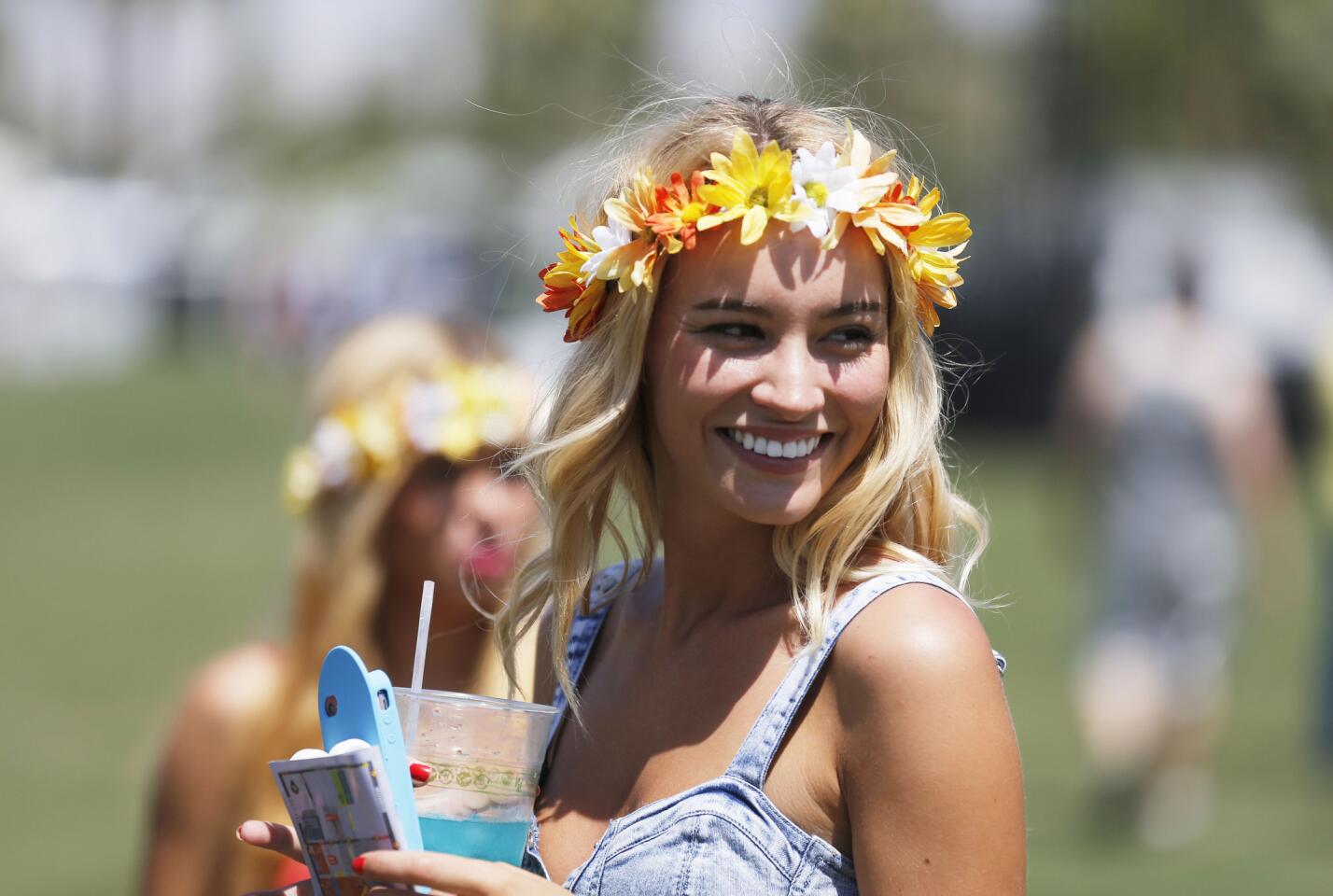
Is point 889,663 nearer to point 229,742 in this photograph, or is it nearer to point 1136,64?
point 229,742

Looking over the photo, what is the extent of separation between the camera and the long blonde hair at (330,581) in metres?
3.80

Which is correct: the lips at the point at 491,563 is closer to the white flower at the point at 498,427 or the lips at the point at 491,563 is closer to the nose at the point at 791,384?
the white flower at the point at 498,427

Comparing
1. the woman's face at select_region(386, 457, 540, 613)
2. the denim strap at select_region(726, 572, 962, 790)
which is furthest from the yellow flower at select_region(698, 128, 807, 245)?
the woman's face at select_region(386, 457, 540, 613)

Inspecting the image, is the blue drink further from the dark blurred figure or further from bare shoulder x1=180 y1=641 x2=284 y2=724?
the dark blurred figure

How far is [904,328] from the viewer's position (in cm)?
255

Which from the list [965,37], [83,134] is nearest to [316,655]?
[965,37]

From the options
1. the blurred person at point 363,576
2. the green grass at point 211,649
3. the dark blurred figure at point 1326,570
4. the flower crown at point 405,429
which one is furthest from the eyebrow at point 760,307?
the dark blurred figure at point 1326,570

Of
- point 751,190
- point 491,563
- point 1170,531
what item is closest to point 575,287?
point 751,190

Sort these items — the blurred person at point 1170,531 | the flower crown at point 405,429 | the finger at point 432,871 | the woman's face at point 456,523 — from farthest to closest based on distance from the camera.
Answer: the blurred person at point 1170,531
the flower crown at point 405,429
the woman's face at point 456,523
the finger at point 432,871

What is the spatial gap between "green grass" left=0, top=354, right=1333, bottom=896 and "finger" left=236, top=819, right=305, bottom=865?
1.13 m

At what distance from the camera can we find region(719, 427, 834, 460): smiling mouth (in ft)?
8.07

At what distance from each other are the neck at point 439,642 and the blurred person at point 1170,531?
4.57m

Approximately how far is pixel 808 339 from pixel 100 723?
7.87 metres

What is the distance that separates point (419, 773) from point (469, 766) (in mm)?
69
